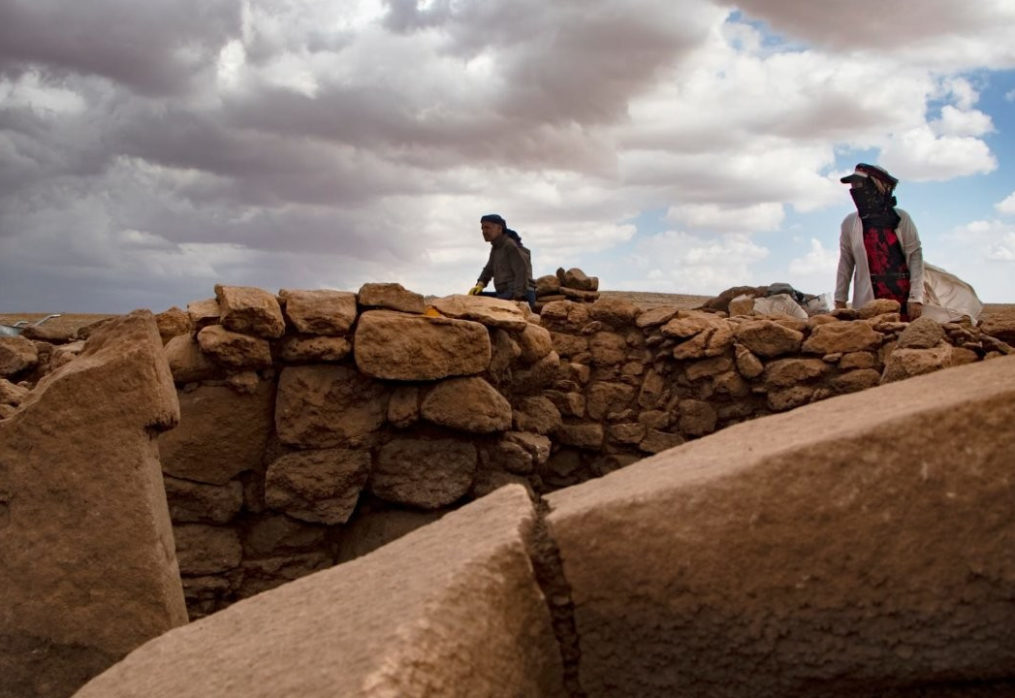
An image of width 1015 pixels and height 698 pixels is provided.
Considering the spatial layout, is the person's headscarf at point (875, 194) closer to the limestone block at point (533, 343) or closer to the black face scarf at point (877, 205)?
the black face scarf at point (877, 205)

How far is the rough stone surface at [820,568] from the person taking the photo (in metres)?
1.39

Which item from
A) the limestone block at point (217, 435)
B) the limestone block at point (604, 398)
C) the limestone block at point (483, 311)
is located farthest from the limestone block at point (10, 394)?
the limestone block at point (604, 398)

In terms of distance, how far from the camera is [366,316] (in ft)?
14.7

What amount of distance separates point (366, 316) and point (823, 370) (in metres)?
2.97

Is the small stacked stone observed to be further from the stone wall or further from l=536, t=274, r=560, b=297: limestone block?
the stone wall

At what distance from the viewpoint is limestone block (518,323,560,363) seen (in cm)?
507

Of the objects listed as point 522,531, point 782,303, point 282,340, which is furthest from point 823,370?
point 522,531

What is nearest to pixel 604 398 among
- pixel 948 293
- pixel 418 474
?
pixel 418 474

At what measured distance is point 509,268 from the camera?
7.52m

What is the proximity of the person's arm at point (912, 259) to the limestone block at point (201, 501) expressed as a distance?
4.81 meters

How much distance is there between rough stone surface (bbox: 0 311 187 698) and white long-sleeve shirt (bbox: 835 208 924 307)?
5449 mm

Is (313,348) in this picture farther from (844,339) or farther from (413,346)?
(844,339)

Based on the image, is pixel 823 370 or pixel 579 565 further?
pixel 823 370

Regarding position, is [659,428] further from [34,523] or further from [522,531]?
[522,531]
